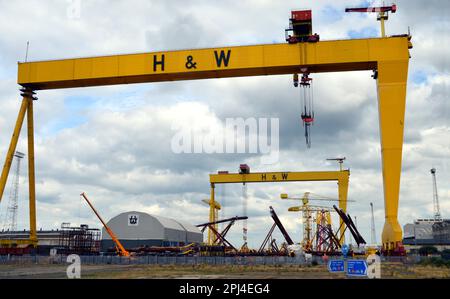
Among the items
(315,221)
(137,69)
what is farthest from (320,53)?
(315,221)

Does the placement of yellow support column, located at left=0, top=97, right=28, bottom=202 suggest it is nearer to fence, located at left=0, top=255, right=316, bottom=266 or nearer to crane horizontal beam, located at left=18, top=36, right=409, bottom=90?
crane horizontal beam, located at left=18, top=36, right=409, bottom=90

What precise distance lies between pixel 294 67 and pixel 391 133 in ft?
22.2

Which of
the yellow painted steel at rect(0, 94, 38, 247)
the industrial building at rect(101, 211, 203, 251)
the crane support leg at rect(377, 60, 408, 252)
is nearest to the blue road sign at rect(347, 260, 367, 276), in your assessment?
the crane support leg at rect(377, 60, 408, 252)

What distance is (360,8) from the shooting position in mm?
28141

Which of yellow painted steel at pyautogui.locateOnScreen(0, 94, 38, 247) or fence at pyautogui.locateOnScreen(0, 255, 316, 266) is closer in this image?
yellow painted steel at pyautogui.locateOnScreen(0, 94, 38, 247)

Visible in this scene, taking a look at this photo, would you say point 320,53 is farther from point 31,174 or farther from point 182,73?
point 31,174

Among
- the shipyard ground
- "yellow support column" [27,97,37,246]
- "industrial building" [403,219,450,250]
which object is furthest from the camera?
"industrial building" [403,219,450,250]

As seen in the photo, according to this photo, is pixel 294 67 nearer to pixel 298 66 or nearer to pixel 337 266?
pixel 298 66

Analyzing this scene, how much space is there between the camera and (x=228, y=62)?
80.7 feet

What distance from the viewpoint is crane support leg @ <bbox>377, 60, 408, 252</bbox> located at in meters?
22.5

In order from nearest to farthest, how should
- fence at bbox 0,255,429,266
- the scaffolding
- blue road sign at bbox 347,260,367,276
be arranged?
blue road sign at bbox 347,260,367,276
fence at bbox 0,255,429,266
the scaffolding

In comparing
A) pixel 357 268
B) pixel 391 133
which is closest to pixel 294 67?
pixel 391 133

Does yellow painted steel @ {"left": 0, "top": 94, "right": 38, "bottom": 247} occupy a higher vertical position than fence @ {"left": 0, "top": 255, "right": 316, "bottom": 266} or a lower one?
higher

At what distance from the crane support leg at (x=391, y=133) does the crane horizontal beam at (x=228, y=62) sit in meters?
0.86
